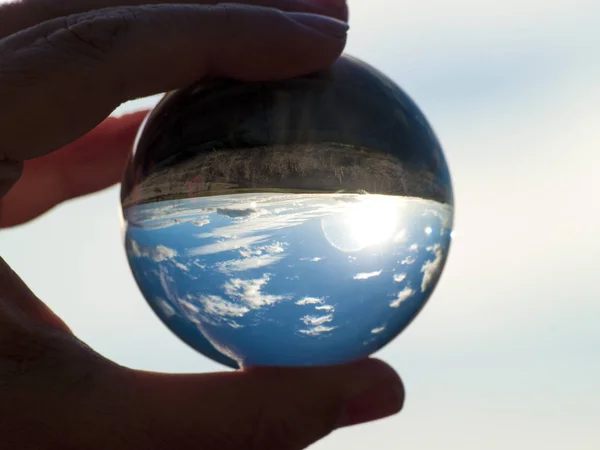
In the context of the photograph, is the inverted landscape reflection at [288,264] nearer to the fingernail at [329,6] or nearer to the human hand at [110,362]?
the human hand at [110,362]

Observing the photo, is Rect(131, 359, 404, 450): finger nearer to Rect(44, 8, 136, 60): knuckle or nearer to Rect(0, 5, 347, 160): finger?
Rect(0, 5, 347, 160): finger

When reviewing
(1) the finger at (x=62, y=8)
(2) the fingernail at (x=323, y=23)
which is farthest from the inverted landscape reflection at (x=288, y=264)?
(1) the finger at (x=62, y=8)

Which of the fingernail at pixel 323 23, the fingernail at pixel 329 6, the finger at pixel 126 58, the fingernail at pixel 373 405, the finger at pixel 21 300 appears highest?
the fingernail at pixel 329 6

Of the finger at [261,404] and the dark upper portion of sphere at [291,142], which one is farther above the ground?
the dark upper portion of sphere at [291,142]

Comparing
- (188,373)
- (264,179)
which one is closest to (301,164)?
(264,179)

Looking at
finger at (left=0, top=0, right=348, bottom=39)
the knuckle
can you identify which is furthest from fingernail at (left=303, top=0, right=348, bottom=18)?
the knuckle

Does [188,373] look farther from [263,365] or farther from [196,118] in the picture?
[196,118]

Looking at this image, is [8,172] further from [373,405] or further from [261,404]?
[373,405]
